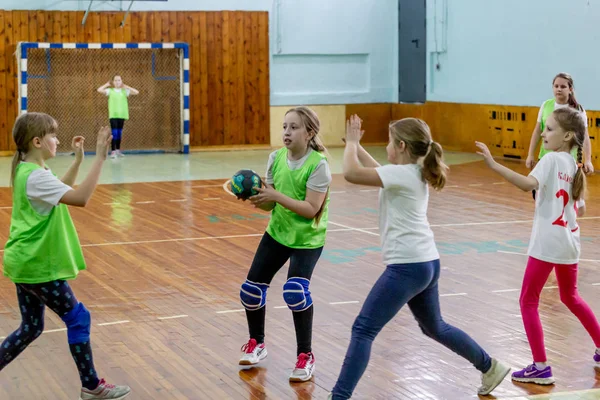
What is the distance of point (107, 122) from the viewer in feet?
67.6

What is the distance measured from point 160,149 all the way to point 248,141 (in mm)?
2141

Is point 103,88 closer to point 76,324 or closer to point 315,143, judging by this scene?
point 315,143

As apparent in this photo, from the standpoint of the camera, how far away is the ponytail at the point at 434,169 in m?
4.40

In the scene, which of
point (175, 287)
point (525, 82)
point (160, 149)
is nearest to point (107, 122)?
point (160, 149)

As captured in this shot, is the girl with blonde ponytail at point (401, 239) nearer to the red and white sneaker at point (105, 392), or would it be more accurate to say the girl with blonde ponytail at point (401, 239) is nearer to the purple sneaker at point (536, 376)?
the purple sneaker at point (536, 376)

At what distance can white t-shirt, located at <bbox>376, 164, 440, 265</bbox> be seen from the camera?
4.38 m

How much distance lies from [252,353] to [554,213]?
1897 millimetres

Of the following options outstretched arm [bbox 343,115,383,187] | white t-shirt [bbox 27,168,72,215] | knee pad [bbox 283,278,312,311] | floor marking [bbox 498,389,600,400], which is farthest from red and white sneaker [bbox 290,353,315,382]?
white t-shirt [bbox 27,168,72,215]

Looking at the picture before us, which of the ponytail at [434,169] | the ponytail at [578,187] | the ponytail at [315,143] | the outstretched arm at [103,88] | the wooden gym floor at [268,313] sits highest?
the outstretched arm at [103,88]

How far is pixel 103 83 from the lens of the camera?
20.2 meters

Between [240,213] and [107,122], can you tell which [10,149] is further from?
[240,213]

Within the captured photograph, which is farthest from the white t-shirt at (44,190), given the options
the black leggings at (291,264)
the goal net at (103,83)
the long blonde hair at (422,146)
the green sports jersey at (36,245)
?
the goal net at (103,83)

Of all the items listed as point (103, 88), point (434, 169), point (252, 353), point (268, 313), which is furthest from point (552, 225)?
point (103, 88)

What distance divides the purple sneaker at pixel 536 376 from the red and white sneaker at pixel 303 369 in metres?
1.14
